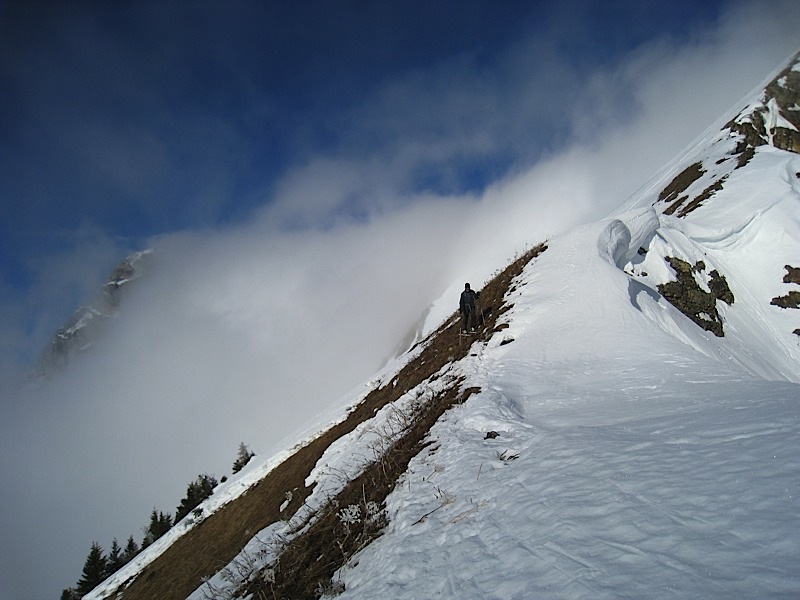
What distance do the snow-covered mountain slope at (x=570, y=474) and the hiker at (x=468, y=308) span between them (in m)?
1.15

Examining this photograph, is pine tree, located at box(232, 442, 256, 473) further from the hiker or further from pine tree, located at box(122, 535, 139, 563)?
the hiker

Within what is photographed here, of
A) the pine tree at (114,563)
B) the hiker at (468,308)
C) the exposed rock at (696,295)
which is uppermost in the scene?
the pine tree at (114,563)

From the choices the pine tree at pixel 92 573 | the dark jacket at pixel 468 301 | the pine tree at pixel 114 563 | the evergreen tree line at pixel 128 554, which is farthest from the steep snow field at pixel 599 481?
the pine tree at pixel 114 563

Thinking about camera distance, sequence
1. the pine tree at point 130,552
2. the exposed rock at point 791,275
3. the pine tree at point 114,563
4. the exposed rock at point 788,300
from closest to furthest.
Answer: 1. the exposed rock at point 788,300
2. the exposed rock at point 791,275
3. the pine tree at point 114,563
4. the pine tree at point 130,552

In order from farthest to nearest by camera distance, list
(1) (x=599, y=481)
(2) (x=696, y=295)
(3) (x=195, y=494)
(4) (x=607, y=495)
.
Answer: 1. (3) (x=195, y=494)
2. (2) (x=696, y=295)
3. (1) (x=599, y=481)
4. (4) (x=607, y=495)

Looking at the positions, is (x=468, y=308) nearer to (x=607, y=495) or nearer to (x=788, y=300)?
(x=607, y=495)

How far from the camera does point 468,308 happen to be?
17.8 meters

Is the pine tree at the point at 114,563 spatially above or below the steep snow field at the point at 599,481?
above

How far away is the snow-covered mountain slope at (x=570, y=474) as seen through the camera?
3318 millimetres

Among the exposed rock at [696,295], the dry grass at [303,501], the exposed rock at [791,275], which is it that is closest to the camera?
the dry grass at [303,501]

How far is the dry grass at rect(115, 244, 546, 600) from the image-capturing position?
20.6 feet

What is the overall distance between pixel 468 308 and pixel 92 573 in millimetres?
79532

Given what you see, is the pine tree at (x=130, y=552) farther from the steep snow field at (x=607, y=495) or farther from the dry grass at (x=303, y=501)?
the steep snow field at (x=607, y=495)

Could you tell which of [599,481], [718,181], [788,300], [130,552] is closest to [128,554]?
[130,552]
